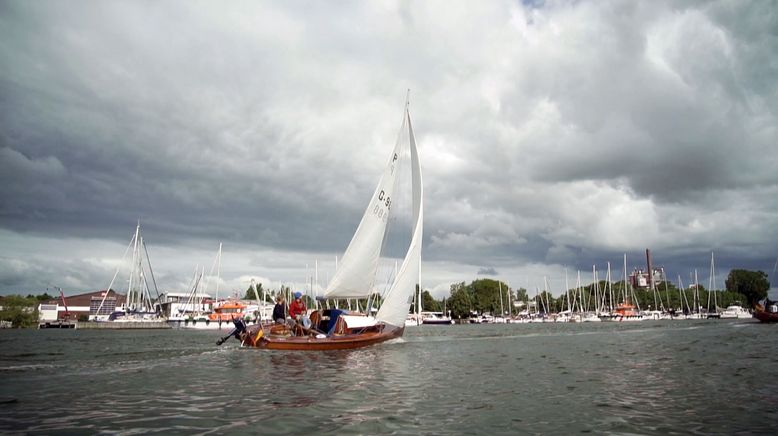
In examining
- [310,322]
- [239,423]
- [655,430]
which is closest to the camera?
[655,430]

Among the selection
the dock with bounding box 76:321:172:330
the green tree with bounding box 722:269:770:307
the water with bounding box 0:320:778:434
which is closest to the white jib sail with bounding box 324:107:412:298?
the water with bounding box 0:320:778:434

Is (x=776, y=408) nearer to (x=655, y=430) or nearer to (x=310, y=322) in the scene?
(x=655, y=430)

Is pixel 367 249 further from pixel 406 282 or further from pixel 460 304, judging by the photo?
pixel 460 304

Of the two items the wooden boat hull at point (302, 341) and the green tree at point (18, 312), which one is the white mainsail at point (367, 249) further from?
the green tree at point (18, 312)

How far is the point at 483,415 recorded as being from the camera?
12.0 meters

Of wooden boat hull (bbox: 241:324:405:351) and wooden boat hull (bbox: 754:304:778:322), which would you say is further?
wooden boat hull (bbox: 754:304:778:322)

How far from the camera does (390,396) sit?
14.7 meters

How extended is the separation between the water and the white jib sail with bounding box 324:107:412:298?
29.5 feet

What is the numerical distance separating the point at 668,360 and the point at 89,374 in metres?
24.9

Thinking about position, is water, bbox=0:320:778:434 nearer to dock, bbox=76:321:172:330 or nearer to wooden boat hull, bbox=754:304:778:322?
wooden boat hull, bbox=754:304:778:322

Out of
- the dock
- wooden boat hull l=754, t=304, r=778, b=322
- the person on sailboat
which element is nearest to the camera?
the person on sailboat

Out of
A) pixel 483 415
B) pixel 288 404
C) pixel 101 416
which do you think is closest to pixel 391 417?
pixel 483 415

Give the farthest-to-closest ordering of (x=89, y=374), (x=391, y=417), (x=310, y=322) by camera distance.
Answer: (x=310, y=322) → (x=89, y=374) → (x=391, y=417)

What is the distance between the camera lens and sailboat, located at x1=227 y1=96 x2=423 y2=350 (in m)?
30.8
